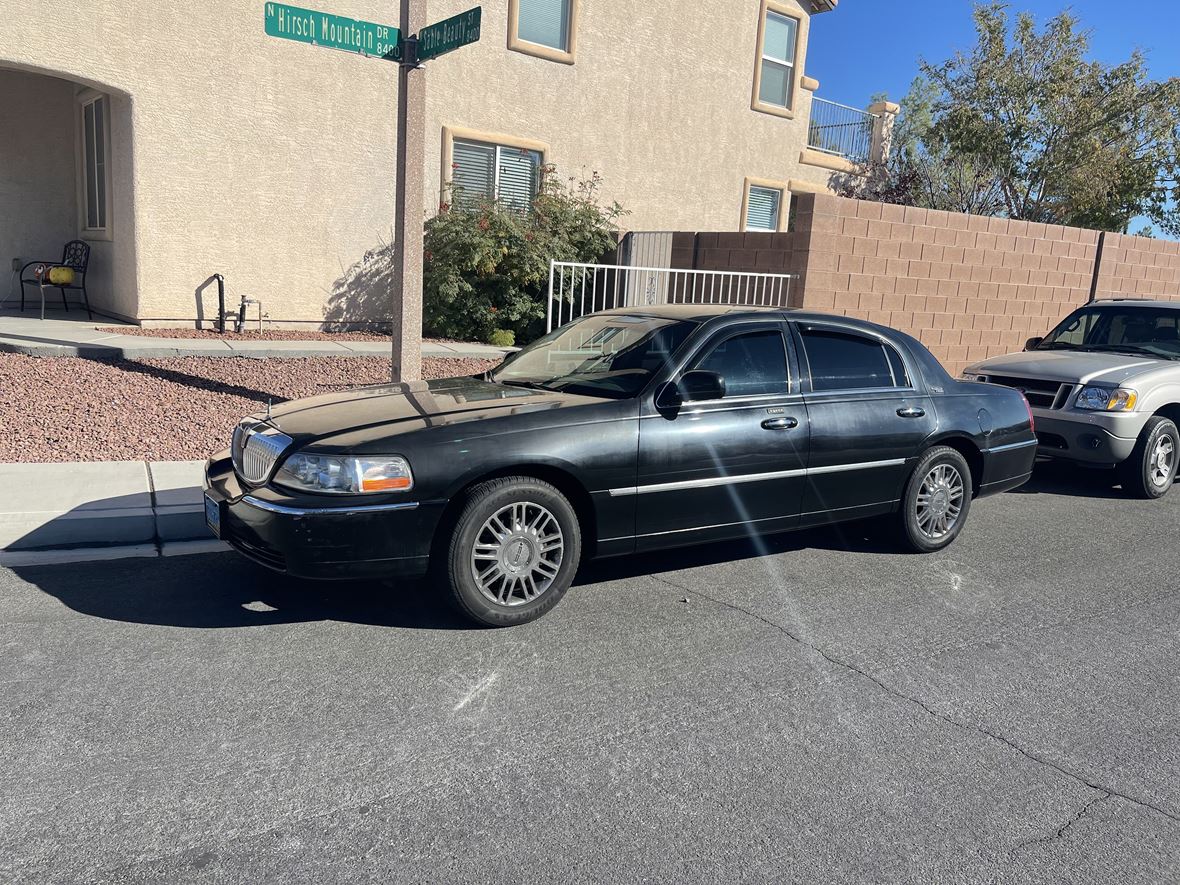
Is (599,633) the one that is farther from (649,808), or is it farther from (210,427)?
(210,427)

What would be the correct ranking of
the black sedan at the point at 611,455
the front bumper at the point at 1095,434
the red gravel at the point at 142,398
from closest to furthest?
the black sedan at the point at 611,455 → the red gravel at the point at 142,398 → the front bumper at the point at 1095,434

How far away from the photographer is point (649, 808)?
3225mm

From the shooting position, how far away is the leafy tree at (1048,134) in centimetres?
1978

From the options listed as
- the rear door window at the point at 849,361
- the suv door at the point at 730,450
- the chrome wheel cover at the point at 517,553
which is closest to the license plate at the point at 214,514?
the chrome wheel cover at the point at 517,553

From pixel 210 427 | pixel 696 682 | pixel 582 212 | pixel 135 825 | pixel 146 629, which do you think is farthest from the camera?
pixel 582 212

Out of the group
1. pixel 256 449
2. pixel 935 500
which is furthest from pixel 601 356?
pixel 935 500

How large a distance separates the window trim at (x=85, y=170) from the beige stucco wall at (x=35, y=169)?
21 centimetres

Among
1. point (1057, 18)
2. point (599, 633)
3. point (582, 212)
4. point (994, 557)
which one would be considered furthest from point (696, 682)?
point (1057, 18)

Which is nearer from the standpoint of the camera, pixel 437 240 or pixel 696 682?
pixel 696 682

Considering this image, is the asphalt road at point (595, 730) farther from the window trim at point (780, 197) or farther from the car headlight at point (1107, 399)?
the window trim at point (780, 197)

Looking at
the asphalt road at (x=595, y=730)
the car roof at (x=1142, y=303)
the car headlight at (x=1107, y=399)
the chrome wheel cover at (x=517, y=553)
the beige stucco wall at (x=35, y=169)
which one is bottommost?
the asphalt road at (x=595, y=730)

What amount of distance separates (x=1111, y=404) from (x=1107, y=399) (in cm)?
6

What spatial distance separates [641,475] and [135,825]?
2.81 m

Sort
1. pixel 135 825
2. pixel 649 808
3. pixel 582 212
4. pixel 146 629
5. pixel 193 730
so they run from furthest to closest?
pixel 582 212 → pixel 146 629 → pixel 193 730 → pixel 649 808 → pixel 135 825
